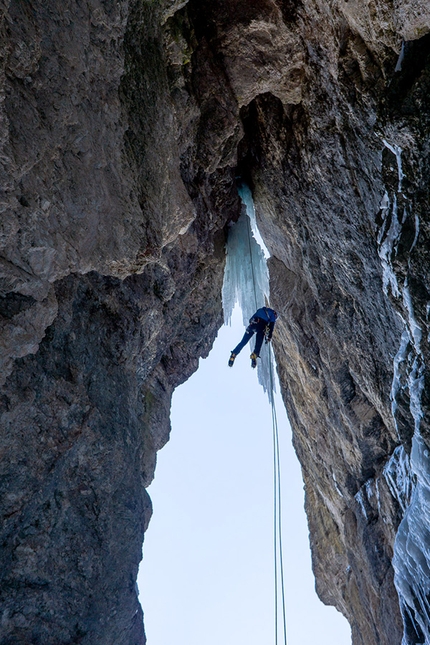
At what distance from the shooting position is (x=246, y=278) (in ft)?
31.1

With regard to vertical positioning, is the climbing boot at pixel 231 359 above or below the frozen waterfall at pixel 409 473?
above

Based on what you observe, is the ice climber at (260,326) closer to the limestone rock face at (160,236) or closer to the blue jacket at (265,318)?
the blue jacket at (265,318)

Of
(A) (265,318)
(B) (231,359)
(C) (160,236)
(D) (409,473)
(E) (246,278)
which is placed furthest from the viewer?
(E) (246,278)

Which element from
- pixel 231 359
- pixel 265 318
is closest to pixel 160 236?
pixel 231 359

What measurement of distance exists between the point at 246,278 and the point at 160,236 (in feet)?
14.2

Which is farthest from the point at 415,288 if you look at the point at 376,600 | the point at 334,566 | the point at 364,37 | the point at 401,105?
the point at 334,566

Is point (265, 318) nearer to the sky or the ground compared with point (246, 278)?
nearer to the ground

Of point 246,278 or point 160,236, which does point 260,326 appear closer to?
point 246,278

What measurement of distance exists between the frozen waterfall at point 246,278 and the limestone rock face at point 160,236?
89cm

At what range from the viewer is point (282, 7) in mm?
5938

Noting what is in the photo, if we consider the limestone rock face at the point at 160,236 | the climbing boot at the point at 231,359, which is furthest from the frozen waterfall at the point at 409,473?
the climbing boot at the point at 231,359

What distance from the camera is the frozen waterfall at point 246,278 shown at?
31.2ft

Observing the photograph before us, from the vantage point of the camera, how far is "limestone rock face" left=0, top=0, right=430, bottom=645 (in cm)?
390

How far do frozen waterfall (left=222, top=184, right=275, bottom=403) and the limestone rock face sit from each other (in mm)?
889
